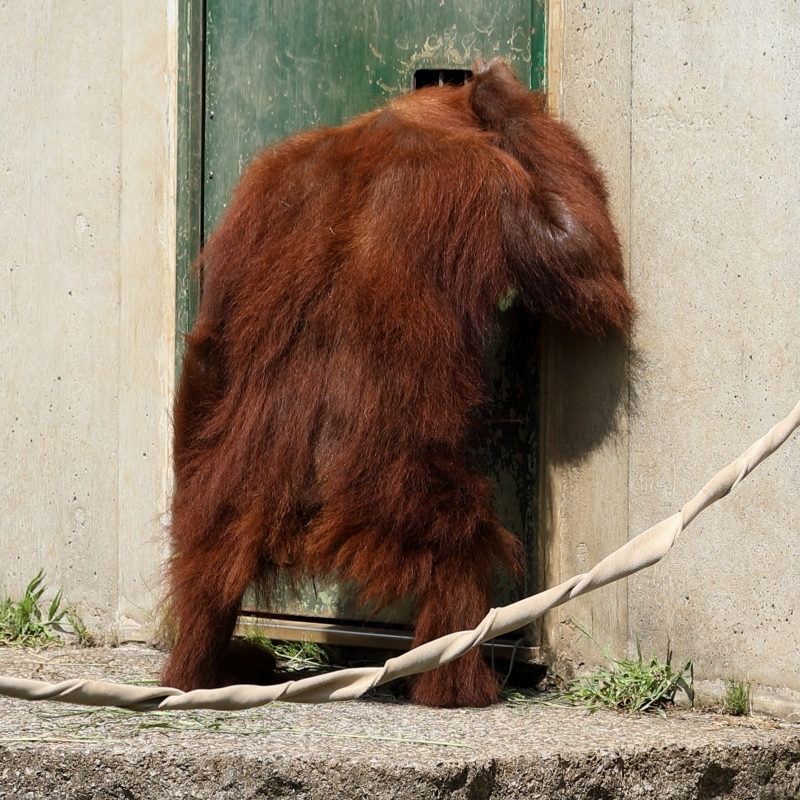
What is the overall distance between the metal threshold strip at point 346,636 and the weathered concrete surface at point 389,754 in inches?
13.1

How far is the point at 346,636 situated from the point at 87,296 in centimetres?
147

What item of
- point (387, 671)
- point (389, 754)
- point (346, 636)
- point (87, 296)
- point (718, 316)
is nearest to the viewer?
point (387, 671)

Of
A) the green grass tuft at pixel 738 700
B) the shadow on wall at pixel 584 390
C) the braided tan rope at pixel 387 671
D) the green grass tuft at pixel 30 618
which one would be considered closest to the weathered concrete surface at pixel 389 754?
the green grass tuft at pixel 738 700

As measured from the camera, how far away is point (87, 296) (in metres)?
4.49

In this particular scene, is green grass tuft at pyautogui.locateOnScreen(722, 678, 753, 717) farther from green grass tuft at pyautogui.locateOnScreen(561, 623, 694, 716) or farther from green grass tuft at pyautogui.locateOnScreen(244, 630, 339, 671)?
green grass tuft at pyautogui.locateOnScreen(244, 630, 339, 671)

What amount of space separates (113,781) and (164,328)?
1.86m

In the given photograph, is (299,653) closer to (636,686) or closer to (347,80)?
(636,686)

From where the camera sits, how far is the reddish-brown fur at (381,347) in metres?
3.30

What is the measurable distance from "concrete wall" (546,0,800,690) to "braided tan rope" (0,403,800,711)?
967 mm

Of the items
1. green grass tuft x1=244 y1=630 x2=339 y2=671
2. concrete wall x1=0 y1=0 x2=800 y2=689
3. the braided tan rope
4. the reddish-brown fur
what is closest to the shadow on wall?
concrete wall x1=0 y1=0 x2=800 y2=689

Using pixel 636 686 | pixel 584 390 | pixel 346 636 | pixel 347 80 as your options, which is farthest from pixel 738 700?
pixel 347 80

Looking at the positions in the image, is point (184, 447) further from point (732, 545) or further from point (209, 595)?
point (732, 545)

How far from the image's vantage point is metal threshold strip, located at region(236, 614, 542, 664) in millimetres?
3768

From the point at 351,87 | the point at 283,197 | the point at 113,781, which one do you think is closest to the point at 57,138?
the point at 351,87
